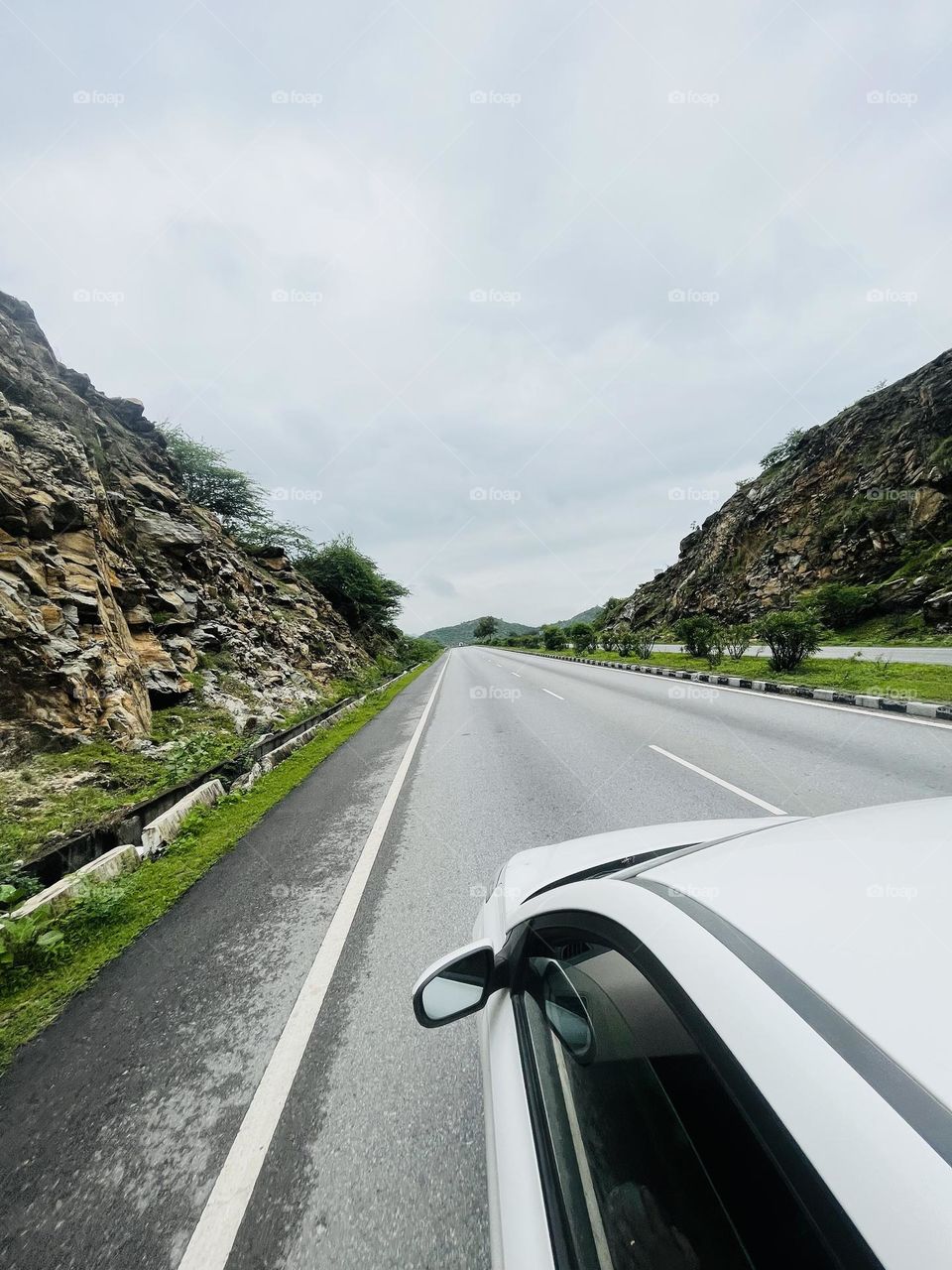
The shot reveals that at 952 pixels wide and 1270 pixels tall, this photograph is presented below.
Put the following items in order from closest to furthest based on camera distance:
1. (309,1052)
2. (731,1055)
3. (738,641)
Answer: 1. (731,1055)
2. (309,1052)
3. (738,641)

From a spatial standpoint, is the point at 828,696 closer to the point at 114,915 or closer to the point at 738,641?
the point at 738,641

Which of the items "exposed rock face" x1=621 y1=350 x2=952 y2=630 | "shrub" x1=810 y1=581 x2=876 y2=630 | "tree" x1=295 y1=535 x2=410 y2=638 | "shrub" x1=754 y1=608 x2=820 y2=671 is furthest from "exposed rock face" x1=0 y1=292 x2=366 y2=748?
"exposed rock face" x1=621 y1=350 x2=952 y2=630

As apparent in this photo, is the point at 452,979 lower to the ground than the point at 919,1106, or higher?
lower

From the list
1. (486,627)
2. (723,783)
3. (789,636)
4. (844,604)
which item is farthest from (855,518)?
(486,627)

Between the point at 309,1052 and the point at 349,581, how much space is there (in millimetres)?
29864

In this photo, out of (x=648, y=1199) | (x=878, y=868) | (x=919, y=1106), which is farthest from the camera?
(x=878, y=868)

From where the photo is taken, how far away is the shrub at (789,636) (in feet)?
47.0

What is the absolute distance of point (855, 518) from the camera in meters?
30.3

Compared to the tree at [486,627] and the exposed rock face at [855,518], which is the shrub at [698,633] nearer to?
the exposed rock face at [855,518]

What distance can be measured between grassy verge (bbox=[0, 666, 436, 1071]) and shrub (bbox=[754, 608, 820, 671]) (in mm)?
14949

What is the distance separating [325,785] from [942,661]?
17756 mm

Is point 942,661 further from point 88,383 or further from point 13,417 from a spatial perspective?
point 88,383

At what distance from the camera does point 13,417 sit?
9.62 meters

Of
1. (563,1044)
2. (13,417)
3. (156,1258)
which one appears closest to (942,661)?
(563,1044)
